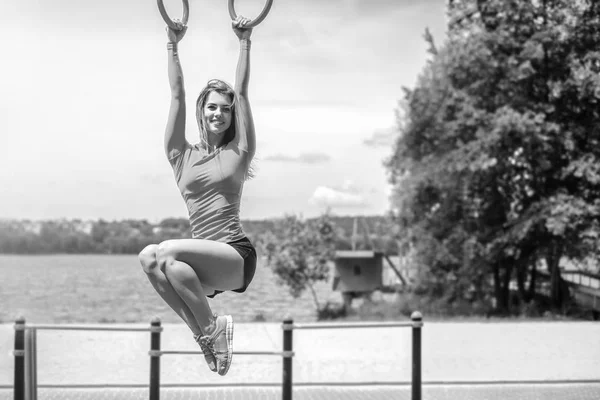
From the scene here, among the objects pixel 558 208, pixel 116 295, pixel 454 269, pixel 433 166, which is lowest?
pixel 116 295

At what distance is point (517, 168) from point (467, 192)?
1.46 m

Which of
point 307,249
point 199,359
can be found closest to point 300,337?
point 199,359

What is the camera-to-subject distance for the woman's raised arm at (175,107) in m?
2.87

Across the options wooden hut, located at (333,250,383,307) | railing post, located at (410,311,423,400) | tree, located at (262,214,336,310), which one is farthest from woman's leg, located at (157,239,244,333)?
wooden hut, located at (333,250,383,307)

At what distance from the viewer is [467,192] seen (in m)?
19.9

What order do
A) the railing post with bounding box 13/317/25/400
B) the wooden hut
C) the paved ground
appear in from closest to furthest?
the railing post with bounding box 13/317/25/400
the paved ground
the wooden hut

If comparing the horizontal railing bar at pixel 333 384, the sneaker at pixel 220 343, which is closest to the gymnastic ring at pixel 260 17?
the sneaker at pixel 220 343

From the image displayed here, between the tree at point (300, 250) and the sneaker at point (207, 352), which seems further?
the tree at point (300, 250)

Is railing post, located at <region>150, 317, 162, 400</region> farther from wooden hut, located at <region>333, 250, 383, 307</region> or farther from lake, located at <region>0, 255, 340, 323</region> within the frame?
wooden hut, located at <region>333, 250, 383, 307</region>

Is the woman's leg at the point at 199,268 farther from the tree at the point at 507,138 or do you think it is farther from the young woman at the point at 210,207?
the tree at the point at 507,138

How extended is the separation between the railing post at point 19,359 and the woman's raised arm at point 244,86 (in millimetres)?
5521

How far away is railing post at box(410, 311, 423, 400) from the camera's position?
7.98 m

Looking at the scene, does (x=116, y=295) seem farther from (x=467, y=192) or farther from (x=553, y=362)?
(x=553, y=362)

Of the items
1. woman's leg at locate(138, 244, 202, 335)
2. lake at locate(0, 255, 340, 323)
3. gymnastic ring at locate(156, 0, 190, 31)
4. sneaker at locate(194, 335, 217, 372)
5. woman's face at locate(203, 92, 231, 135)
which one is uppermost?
gymnastic ring at locate(156, 0, 190, 31)
